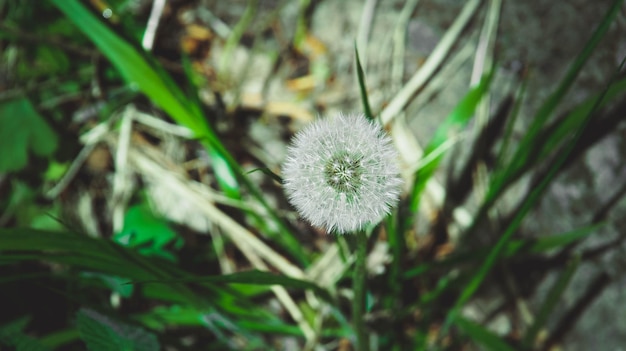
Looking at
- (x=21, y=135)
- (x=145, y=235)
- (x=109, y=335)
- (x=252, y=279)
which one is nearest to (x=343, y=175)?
(x=252, y=279)

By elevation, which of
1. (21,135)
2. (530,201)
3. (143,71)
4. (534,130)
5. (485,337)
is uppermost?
(21,135)

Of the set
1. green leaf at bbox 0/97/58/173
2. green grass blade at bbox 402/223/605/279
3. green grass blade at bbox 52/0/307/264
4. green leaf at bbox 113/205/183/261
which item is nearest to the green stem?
green grass blade at bbox 402/223/605/279

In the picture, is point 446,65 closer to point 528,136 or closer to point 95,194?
point 528,136

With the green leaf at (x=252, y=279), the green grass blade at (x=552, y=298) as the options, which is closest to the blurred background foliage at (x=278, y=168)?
the green grass blade at (x=552, y=298)

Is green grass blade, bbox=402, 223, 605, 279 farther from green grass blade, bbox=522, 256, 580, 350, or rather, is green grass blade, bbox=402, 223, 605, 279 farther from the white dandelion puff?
the white dandelion puff

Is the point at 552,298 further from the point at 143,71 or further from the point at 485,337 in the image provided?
the point at 143,71

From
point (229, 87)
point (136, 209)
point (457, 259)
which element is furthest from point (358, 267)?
point (229, 87)

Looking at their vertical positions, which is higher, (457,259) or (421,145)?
(421,145)
